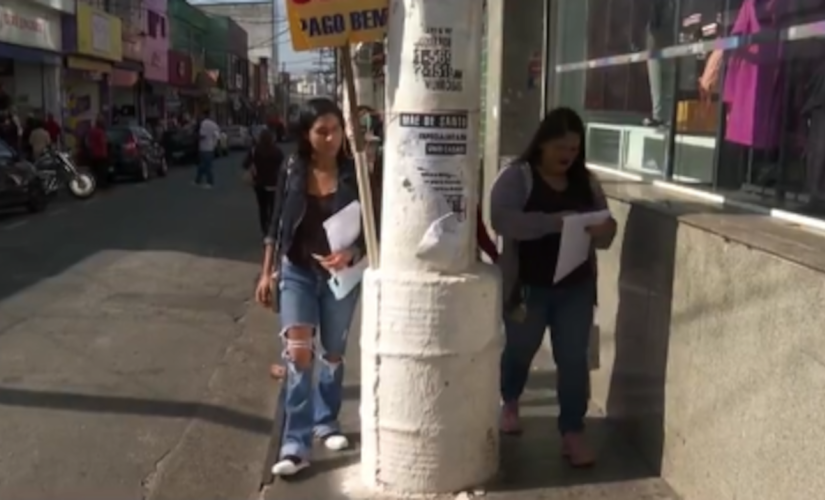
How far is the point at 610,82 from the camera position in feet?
23.9

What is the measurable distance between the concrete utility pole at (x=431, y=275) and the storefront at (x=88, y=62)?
25367mm

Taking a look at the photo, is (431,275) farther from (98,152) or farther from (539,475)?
(98,152)

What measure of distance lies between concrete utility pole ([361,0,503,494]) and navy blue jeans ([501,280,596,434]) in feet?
1.61

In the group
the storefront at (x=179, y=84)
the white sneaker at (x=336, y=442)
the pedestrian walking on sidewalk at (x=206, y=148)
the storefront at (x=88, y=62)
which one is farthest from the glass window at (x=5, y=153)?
the storefront at (x=179, y=84)

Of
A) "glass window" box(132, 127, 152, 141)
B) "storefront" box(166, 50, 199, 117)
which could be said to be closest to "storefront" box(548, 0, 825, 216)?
"glass window" box(132, 127, 152, 141)

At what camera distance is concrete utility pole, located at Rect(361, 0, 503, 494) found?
4109mm

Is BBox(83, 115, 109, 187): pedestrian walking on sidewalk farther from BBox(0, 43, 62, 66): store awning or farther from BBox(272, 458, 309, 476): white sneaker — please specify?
BBox(272, 458, 309, 476): white sneaker

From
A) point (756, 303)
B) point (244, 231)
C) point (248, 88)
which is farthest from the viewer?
point (248, 88)

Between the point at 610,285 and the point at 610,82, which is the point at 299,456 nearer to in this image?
the point at 610,285

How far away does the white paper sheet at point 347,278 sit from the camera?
465cm

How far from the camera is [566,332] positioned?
4.65 m

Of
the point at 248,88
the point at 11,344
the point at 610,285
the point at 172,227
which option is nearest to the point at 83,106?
the point at 172,227

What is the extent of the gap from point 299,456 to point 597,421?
164 cm

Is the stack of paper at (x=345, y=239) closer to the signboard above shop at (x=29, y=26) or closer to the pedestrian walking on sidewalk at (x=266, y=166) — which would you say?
the pedestrian walking on sidewalk at (x=266, y=166)
